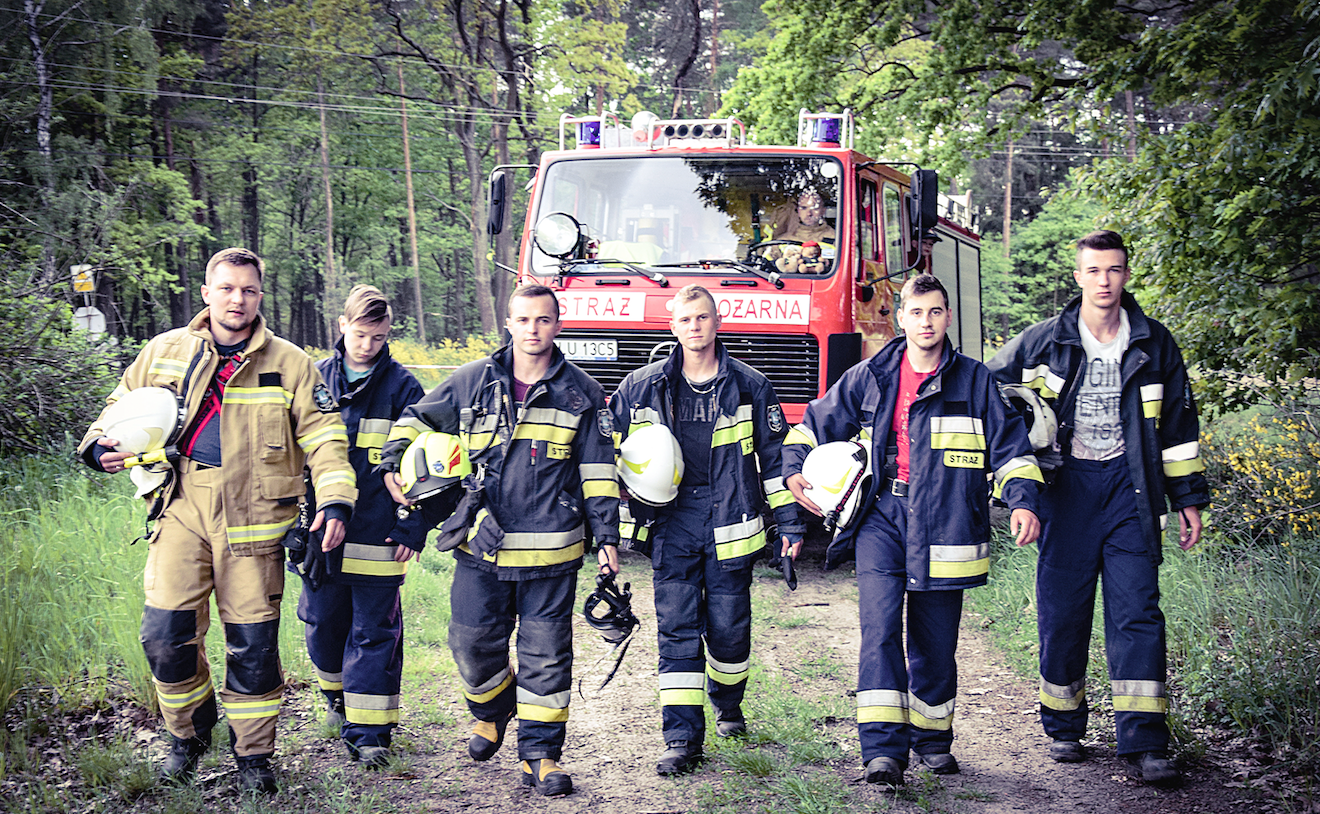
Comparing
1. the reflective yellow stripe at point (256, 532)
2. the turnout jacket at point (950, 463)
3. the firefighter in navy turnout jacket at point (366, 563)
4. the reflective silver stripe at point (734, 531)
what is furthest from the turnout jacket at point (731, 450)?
the reflective yellow stripe at point (256, 532)

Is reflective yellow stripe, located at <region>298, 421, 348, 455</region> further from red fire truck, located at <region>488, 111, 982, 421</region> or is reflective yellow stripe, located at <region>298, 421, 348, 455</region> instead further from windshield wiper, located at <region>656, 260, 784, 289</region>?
windshield wiper, located at <region>656, 260, 784, 289</region>

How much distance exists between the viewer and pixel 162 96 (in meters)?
24.9

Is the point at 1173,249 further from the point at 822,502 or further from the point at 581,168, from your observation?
the point at 581,168

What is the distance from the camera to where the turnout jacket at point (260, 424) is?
3.53 metres

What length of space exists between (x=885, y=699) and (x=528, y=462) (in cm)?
156

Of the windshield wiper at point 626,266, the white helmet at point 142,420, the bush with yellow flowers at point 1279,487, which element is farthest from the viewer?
the windshield wiper at point 626,266

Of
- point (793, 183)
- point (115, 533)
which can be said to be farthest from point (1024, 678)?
point (115, 533)

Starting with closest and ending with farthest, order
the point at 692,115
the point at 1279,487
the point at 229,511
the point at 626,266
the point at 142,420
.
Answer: the point at 142,420
the point at 229,511
the point at 1279,487
the point at 626,266
the point at 692,115

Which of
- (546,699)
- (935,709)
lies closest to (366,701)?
(546,699)

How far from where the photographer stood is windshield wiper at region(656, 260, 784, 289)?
22.1 ft

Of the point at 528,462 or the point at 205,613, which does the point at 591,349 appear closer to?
the point at 528,462

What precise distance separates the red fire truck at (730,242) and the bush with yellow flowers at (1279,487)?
8.12 ft

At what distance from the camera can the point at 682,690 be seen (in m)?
3.90

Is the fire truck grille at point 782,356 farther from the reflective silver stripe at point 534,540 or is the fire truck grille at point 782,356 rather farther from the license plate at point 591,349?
the reflective silver stripe at point 534,540
